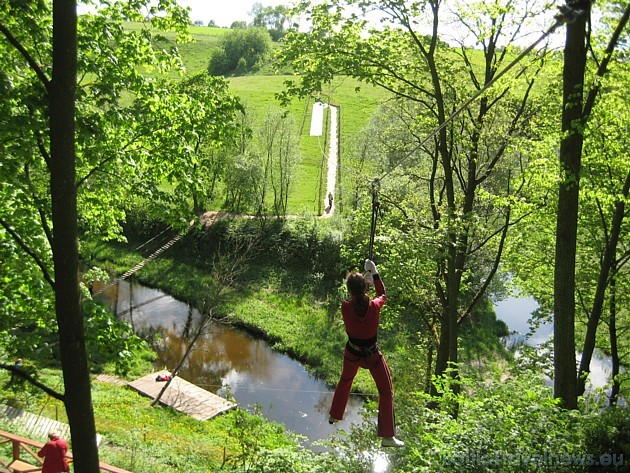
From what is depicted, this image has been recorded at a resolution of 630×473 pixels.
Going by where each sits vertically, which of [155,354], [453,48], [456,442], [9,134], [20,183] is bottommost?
[155,354]

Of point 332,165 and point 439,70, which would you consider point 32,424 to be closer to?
point 439,70

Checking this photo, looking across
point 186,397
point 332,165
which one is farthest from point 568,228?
point 332,165

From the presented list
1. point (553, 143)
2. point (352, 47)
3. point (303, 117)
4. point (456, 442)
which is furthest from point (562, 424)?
point (303, 117)

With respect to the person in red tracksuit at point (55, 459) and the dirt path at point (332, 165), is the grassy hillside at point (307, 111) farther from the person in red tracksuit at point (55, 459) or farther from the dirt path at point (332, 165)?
the person in red tracksuit at point (55, 459)

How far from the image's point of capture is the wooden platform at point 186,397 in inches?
714

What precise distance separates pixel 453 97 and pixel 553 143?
351 cm

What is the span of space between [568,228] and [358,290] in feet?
10.7

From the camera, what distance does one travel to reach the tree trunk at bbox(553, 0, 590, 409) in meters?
7.08

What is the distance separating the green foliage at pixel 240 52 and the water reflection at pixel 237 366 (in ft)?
149

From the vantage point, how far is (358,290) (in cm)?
578

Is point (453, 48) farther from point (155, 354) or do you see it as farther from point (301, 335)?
point (155, 354)

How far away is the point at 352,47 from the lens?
11.4 metres

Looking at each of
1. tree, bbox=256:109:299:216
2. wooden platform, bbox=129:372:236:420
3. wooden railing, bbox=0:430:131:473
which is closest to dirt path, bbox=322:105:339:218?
tree, bbox=256:109:299:216

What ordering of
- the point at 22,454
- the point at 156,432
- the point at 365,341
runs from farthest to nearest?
the point at 156,432, the point at 22,454, the point at 365,341
